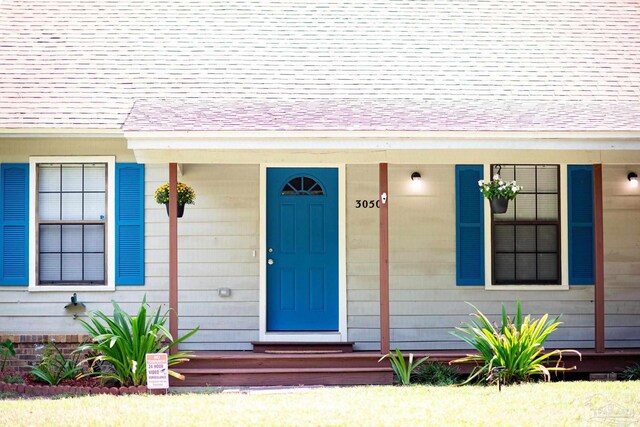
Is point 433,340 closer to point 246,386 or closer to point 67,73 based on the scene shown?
point 246,386

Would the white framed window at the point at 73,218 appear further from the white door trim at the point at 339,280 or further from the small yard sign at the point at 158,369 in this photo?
the small yard sign at the point at 158,369

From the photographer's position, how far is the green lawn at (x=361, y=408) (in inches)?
332

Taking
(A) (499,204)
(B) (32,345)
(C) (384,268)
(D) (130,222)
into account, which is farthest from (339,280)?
(B) (32,345)

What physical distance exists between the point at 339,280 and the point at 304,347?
953 mm

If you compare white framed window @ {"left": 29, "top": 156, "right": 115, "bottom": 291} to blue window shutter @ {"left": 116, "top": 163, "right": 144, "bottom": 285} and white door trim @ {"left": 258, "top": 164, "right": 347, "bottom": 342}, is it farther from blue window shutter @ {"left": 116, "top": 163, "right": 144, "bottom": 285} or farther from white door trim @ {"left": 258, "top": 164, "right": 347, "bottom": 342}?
white door trim @ {"left": 258, "top": 164, "right": 347, "bottom": 342}

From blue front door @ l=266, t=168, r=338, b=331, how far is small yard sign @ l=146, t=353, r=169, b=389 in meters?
2.42

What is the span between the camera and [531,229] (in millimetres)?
12375

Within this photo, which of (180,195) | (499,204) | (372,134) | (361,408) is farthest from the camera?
(180,195)

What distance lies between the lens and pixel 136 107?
11.6 m

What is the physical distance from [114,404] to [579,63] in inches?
303

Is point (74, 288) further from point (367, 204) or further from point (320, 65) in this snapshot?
point (320, 65)

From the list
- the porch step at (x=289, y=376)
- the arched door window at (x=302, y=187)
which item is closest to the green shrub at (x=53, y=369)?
the porch step at (x=289, y=376)

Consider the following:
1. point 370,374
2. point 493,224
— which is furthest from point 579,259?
point 370,374

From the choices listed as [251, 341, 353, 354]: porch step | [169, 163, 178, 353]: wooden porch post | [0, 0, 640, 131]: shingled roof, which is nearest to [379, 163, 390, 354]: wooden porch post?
[0, 0, 640, 131]: shingled roof
